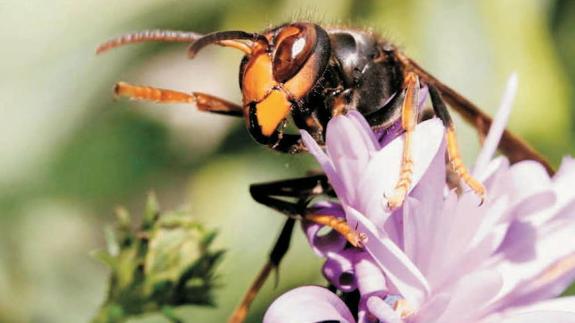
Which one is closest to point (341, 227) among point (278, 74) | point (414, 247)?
point (414, 247)

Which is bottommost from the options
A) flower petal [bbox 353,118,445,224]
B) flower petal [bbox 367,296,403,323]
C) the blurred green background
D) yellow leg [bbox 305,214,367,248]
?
the blurred green background

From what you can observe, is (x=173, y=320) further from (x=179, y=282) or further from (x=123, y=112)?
(x=123, y=112)

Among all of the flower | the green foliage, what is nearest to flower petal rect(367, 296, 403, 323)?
the flower

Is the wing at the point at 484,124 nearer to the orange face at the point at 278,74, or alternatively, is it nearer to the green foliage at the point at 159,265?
the orange face at the point at 278,74

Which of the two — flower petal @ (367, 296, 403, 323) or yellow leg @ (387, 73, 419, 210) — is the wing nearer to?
yellow leg @ (387, 73, 419, 210)

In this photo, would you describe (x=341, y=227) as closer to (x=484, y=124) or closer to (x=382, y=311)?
(x=382, y=311)
